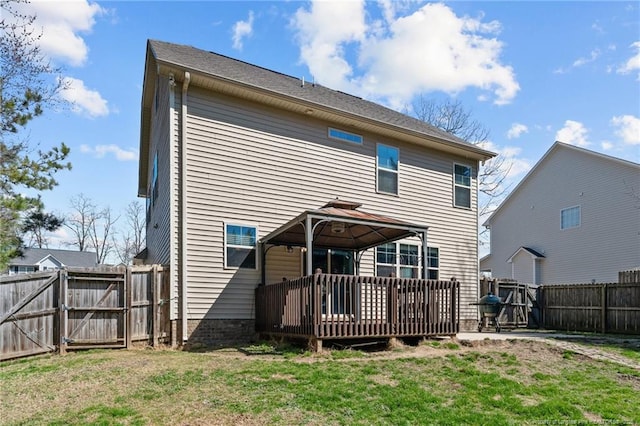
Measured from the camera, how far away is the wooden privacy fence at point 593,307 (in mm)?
Result: 13836

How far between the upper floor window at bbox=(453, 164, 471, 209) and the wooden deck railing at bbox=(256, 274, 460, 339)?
17.1 feet

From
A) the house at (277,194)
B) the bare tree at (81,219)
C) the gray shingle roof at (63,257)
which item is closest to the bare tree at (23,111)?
the house at (277,194)

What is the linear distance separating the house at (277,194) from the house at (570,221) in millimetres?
10007

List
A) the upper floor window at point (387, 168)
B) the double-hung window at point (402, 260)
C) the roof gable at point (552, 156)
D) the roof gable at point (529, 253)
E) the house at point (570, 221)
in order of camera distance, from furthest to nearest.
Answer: the roof gable at point (529, 253)
the roof gable at point (552, 156)
the house at point (570, 221)
the upper floor window at point (387, 168)
the double-hung window at point (402, 260)

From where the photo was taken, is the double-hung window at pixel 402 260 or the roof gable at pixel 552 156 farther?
the roof gable at pixel 552 156

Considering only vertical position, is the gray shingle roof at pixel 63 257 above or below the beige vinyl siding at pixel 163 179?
below

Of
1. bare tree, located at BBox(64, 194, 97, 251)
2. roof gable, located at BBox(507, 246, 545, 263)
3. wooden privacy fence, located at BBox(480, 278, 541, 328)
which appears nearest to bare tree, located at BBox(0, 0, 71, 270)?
wooden privacy fence, located at BBox(480, 278, 541, 328)

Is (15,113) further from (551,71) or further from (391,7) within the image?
(551,71)

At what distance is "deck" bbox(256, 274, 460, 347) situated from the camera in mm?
8672

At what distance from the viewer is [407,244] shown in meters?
13.9

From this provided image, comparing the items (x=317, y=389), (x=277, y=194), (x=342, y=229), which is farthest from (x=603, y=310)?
(x=317, y=389)

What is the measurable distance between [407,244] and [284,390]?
326 inches

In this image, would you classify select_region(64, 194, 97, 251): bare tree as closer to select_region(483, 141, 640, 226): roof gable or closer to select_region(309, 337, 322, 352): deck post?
select_region(483, 141, 640, 226): roof gable

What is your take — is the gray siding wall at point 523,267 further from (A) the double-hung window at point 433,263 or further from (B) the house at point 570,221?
(A) the double-hung window at point 433,263
